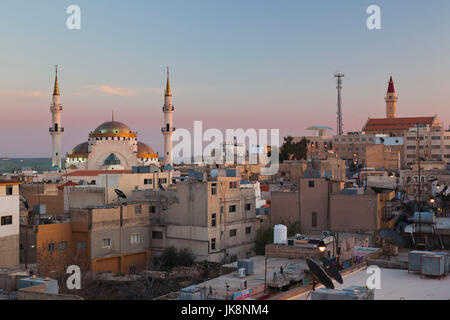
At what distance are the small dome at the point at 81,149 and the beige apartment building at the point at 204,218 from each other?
3677cm

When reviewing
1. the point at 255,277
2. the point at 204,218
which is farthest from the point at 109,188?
the point at 255,277

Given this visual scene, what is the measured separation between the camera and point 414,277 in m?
12.5

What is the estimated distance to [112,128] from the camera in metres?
61.8

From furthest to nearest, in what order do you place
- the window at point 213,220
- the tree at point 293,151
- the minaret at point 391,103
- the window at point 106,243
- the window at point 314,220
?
the minaret at point 391,103 < the tree at point 293,151 < the window at point 314,220 < the window at point 213,220 < the window at point 106,243

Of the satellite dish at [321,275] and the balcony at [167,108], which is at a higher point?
the balcony at [167,108]

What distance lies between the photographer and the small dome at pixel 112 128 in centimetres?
6161

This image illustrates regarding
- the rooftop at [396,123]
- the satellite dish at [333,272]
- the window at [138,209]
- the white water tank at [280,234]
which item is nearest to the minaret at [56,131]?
the window at [138,209]

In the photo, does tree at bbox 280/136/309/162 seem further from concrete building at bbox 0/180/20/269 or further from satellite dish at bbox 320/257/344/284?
satellite dish at bbox 320/257/344/284

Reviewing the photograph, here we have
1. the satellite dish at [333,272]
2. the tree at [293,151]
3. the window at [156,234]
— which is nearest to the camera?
the satellite dish at [333,272]

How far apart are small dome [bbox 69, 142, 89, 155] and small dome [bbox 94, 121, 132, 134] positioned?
2.44m

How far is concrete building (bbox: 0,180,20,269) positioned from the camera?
2259 cm

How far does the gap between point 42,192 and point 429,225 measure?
72.0 ft

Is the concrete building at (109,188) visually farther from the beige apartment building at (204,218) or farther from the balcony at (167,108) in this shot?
the balcony at (167,108)
